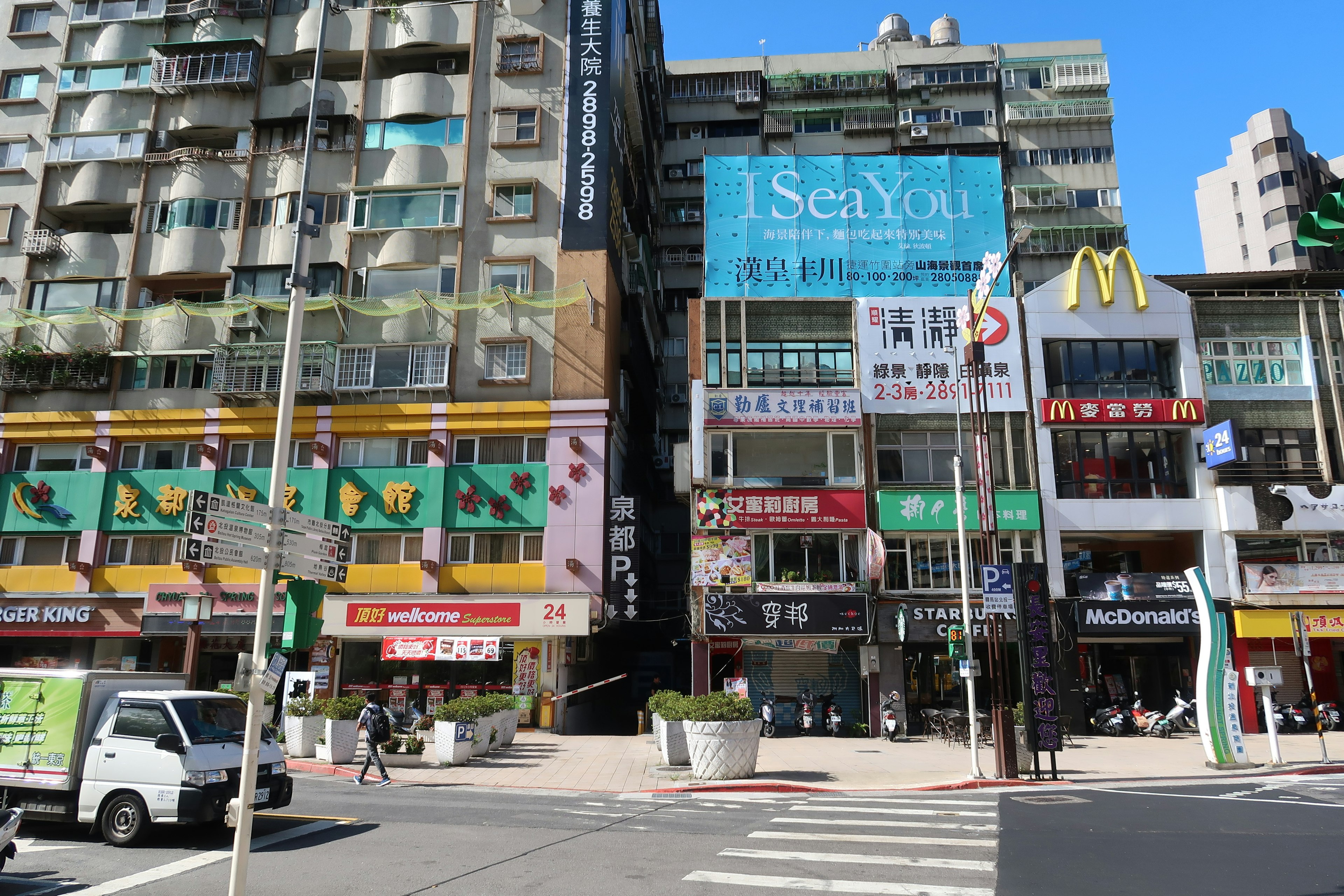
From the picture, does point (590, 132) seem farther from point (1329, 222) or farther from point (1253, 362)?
point (1329, 222)

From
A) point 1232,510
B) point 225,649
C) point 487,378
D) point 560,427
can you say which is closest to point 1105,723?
point 1232,510

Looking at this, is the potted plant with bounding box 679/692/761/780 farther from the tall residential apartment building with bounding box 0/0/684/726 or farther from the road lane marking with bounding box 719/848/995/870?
the tall residential apartment building with bounding box 0/0/684/726

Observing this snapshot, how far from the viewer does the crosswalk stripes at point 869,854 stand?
9836 mm

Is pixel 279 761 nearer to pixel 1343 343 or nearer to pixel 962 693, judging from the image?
pixel 962 693

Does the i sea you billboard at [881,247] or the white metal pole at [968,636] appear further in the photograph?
the i sea you billboard at [881,247]

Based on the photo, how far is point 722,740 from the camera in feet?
61.4

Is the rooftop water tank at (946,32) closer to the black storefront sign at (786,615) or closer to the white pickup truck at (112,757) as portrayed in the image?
the black storefront sign at (786,615)

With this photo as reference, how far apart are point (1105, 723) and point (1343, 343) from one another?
1793cm

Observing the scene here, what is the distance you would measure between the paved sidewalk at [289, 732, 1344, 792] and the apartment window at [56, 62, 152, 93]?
3515 cm

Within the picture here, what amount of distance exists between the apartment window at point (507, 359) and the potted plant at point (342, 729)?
16.6 m

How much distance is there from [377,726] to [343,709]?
264 centimetres

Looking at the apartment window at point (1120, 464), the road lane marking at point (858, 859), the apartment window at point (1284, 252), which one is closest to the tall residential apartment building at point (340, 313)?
the apartment window at point (1120, 464)

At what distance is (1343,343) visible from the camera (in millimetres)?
34156

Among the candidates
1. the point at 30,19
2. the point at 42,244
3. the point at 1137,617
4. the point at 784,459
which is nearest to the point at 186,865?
the point at 784,459
